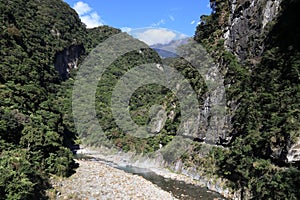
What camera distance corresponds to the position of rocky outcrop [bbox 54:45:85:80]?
6944 cm

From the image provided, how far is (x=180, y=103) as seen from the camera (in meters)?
38.3

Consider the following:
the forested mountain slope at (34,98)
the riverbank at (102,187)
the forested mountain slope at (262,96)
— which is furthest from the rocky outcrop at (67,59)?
the riverbank at (102,187)

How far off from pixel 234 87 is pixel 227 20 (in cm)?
1103

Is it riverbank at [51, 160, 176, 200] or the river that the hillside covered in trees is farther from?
the river

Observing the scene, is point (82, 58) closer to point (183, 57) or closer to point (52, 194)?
point (183, 57)

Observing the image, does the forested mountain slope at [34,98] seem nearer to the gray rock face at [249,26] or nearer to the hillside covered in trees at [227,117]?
the hillside covered in trees at [227,117]

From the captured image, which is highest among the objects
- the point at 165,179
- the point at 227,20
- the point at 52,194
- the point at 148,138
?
the point at 227,20

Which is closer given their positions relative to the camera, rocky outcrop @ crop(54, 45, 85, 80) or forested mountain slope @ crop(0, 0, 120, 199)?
forested mountain slope @ crop(0, 0, 120, 199)

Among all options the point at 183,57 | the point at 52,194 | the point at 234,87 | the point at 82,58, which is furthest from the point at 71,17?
the point at 52,194

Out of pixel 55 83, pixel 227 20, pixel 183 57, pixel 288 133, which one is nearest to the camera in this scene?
pixel 288 133

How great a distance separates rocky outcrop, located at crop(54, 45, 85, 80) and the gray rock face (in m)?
46.4

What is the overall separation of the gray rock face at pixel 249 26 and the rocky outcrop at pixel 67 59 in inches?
1828

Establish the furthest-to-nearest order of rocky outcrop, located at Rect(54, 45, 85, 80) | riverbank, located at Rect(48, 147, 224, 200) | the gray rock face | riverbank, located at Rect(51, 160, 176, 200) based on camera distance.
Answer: rocky outcrop, located at Rect(54, 45, 85, 80) < the gray rock face < riverbank, located at Rect(48, 147, 224, 200) < riverbank, located at Rect(51, 160, 176, 200)

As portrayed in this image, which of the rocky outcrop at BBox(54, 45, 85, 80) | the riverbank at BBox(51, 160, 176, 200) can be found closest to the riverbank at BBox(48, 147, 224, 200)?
the riverbank at BBox(51, 160, 176, 200)
